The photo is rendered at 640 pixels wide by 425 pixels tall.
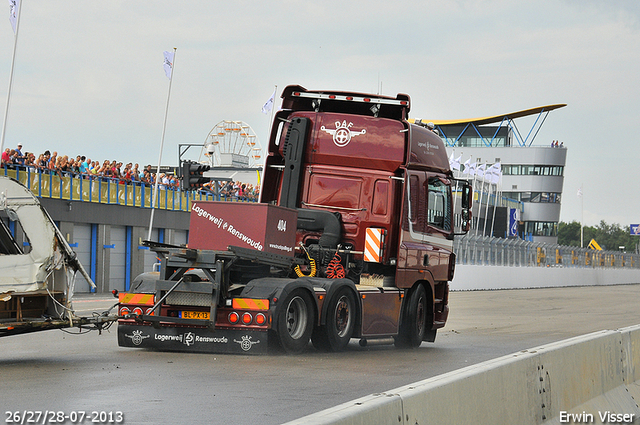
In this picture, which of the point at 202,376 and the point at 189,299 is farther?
the point at 189,299

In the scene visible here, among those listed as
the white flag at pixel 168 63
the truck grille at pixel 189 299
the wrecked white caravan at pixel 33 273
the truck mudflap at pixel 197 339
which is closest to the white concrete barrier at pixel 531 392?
the truck mudflap at pixel 197 339

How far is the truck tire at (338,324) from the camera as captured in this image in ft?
44.2

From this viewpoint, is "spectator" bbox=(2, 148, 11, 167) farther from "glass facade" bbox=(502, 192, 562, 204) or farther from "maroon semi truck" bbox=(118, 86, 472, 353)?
"glass facade" bbox=(502, 192, 562, 204)

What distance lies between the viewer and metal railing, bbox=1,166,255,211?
3591cm

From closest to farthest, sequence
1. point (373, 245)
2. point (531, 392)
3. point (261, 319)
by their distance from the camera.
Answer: point (531, 392)
point (261, 319)
point (373, 245)

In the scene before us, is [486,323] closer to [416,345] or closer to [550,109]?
[416,345]

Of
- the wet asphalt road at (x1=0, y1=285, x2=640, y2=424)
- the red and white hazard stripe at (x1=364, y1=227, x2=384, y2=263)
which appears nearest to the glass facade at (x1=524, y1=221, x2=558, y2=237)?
the wet asphalt road at (x1=0, y1=285, x2=640, y2=424)

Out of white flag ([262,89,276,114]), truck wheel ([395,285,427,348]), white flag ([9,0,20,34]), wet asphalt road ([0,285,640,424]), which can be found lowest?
wet asphalt road ([0,285,640,424])

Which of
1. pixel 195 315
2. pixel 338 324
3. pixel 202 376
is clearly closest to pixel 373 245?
pixel 338 324

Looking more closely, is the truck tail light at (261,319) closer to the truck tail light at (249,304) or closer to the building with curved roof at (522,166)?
the truck tail light at (249,304)

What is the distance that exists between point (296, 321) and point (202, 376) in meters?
2.73

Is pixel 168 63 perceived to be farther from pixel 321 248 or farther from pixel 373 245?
pixel 373 245

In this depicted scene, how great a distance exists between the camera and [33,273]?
1140cm

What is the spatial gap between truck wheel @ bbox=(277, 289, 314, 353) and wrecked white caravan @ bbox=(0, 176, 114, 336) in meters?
2.36
